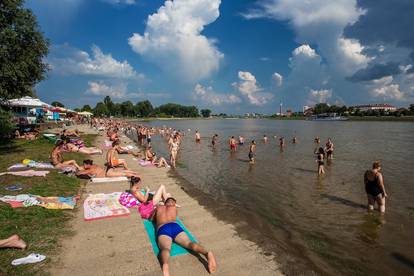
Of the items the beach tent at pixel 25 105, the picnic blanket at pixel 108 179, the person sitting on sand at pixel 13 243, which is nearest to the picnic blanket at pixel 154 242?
the person sitting on sand at pixel 13 243

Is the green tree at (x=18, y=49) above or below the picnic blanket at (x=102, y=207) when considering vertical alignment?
above

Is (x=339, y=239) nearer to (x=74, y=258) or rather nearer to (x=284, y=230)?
(x=284, y=230)

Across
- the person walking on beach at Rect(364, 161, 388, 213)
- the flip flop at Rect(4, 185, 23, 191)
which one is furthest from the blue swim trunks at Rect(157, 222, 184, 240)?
the person walking on beach at Rect(364, 161, 388, 213)

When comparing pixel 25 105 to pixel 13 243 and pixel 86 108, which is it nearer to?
pixel 13 243

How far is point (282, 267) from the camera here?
16.5 feet

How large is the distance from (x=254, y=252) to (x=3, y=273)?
4.23 meters

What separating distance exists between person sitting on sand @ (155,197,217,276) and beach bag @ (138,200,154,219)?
59 cm

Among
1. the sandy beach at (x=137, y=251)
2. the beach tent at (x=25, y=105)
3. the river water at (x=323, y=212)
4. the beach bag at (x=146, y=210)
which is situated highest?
the beach tent at (x=25, y=105)

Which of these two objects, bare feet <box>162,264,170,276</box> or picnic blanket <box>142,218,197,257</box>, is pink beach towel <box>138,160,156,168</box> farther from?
bare feet <box>162,264,170,276</box>

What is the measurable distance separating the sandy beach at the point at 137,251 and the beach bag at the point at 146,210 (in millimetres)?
160

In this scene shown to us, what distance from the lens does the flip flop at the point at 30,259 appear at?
174 inches

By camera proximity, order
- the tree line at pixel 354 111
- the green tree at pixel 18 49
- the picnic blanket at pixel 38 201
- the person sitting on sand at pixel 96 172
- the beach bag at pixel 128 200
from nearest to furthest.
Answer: the picnic blanket at pixel 38 201
the beach bag at pixel 128 200
the person sitting on sand at pixel 96 172
the green tree at pixel 18 49
the tree line at pixel 354 111

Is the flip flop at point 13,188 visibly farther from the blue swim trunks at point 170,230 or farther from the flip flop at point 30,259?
the blue swim trunks at point 170,230

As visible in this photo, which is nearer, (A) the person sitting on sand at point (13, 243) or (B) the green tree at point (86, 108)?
(A) the person sitting on sand at point (13, 243)
